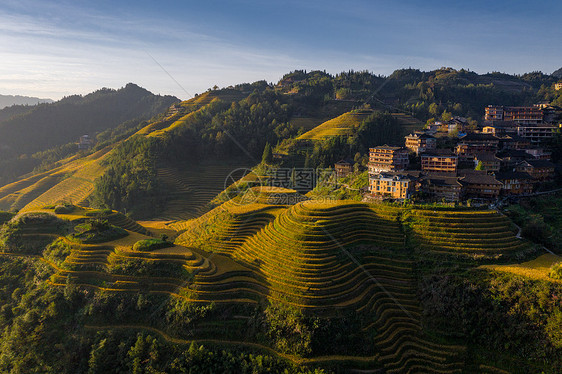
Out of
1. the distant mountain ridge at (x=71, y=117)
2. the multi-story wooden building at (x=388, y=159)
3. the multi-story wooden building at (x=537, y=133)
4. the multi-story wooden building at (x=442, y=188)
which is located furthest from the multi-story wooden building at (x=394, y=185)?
the distant mountain ridge at (x=71, y=117)

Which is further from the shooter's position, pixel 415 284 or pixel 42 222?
pixel 42 222

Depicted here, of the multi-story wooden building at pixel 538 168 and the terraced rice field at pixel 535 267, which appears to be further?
the multi-story wooden building at pixel 538 168

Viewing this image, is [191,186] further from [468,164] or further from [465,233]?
[465,233]

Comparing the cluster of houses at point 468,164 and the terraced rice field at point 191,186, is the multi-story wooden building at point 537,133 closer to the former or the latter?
the cluster of houses at point 468,164

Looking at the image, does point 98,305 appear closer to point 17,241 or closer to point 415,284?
point 17,241

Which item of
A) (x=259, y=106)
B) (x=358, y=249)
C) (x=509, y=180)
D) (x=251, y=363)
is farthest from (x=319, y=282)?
(x=259, y=106)

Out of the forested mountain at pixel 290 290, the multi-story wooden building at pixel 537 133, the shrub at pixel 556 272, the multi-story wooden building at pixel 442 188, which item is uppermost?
the multi-story wooden building at pixel 537 133
